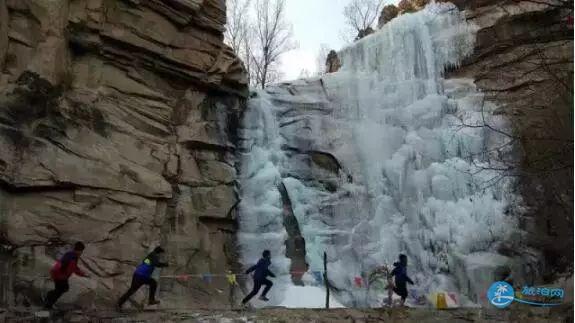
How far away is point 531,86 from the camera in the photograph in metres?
17.4

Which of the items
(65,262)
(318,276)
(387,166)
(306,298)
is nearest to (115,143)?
(65,262)

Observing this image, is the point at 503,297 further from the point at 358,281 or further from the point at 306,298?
the point at 306,298

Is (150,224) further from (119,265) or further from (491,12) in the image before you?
(491,12)

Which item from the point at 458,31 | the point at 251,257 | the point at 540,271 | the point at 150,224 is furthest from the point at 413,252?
the point at 458,31

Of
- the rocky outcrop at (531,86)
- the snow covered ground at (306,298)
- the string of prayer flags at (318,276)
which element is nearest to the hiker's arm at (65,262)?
the snow covered ground at (306,298)

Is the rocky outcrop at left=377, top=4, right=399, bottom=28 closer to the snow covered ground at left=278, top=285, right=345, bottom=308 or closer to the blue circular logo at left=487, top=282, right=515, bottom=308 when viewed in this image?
the snow covered ground at left=278, top=285, right=345, bottom=308

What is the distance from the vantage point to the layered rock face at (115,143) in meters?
11.4

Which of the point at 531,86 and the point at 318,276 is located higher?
the point at 531,86

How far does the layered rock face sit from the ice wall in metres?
1.64

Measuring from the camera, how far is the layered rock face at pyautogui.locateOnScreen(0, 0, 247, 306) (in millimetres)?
11383

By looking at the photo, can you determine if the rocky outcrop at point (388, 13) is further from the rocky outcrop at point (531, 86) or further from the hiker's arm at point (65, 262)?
the hiker's arm at point (65, 262)

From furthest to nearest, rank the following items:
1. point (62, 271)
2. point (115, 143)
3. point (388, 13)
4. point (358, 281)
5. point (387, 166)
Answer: point (388, 13) → point (387, 166) → point (358, 281) → point (115, 143) → point (62, 271)

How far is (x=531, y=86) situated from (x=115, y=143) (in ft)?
40.6

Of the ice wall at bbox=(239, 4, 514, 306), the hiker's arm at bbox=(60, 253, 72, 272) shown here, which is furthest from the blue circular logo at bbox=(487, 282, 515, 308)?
the hiker's arm at bbox=(60, 253, 72, 272)
